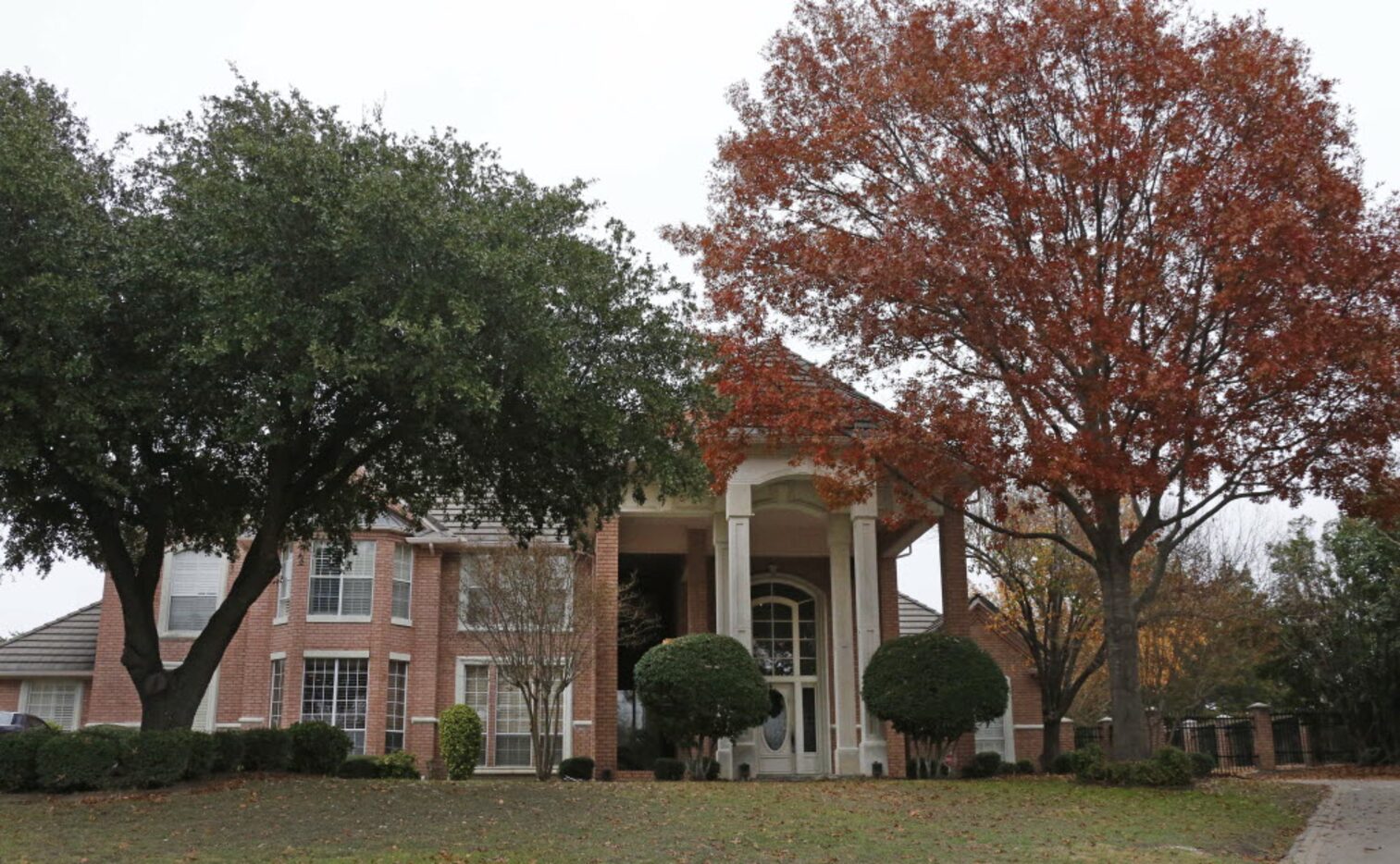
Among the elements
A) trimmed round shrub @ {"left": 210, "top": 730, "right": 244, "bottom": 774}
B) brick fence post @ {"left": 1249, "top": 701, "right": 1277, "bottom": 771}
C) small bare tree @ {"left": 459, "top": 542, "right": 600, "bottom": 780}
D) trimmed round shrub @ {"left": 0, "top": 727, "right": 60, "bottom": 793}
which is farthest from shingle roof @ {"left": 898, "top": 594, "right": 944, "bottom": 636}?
trimmed round shrub @ {"left": 0, "top": 727, "right": 60, "bottom": 793}

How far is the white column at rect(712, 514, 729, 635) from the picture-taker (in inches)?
967

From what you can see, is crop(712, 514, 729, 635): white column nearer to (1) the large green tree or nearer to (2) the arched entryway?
(2) the arched entryway

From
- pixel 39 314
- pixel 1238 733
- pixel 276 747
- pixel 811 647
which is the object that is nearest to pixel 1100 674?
pixel 1238 733

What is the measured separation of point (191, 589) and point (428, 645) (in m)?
5.60

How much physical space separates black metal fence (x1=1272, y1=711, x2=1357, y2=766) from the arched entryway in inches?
501

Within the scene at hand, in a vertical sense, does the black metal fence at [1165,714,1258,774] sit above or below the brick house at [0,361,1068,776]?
below

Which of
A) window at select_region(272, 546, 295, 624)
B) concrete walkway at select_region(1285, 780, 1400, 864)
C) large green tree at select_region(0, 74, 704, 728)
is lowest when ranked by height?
concrete walkway at select_region(1285, 780, 1400, 864)

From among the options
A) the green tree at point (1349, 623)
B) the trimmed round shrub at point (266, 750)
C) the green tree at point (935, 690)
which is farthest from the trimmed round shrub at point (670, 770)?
the green tree at point (1349, 623)

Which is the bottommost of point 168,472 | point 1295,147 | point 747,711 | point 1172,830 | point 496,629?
point 1172,830

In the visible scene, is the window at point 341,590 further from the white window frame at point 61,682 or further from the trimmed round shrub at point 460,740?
the white window frame at point 61,682

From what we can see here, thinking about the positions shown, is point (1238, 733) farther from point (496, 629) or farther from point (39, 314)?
point (39, 314)

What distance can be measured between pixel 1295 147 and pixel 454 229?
1117 cm

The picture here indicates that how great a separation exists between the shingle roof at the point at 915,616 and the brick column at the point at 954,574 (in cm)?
876

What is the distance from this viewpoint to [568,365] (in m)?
15.6
